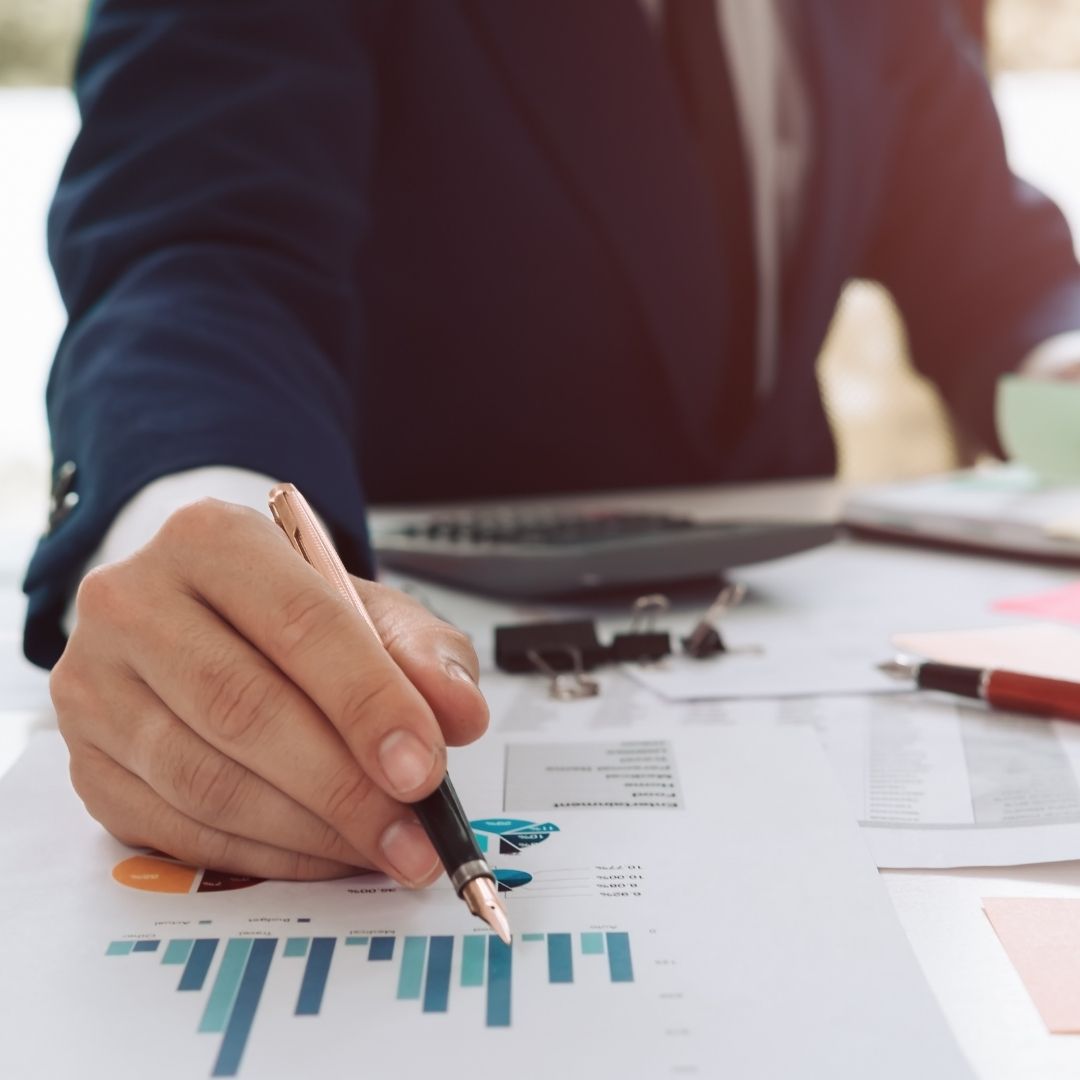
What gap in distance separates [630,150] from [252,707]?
2.66ft

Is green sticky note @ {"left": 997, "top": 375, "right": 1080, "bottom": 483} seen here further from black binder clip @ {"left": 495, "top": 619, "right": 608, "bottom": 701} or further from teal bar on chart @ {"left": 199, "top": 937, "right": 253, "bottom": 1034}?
teal bar on chart @ {"left": 199, "top": 937, "right": 253, "bottom": 1034}

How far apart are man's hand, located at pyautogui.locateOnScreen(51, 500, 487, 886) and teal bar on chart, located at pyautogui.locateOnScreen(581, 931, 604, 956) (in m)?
0.05

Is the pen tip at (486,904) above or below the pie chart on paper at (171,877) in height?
above

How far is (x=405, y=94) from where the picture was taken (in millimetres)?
1029

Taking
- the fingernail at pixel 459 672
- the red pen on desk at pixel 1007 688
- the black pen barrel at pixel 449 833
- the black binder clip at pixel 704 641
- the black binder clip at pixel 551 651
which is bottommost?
the black binder clip at pixel 704 641

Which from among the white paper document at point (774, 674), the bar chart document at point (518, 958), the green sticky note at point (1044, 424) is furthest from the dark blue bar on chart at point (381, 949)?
the green sticky note at point (1044, 424)

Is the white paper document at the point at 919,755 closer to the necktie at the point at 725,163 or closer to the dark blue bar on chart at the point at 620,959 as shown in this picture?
the dark blue bar on chart at the point at 620,959

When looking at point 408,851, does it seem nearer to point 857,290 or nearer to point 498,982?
point 498,982

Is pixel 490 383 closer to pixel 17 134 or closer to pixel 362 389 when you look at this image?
pixel 362 389

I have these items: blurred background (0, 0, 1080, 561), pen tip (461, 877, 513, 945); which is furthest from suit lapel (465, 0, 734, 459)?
blurred background (0, 0, 1080, 561)

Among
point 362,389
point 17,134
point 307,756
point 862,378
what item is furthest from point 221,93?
point 17,134

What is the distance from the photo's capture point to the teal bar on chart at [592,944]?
0.31m

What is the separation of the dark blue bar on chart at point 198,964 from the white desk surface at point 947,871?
164 millimetres

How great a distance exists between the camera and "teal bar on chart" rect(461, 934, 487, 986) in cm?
30
